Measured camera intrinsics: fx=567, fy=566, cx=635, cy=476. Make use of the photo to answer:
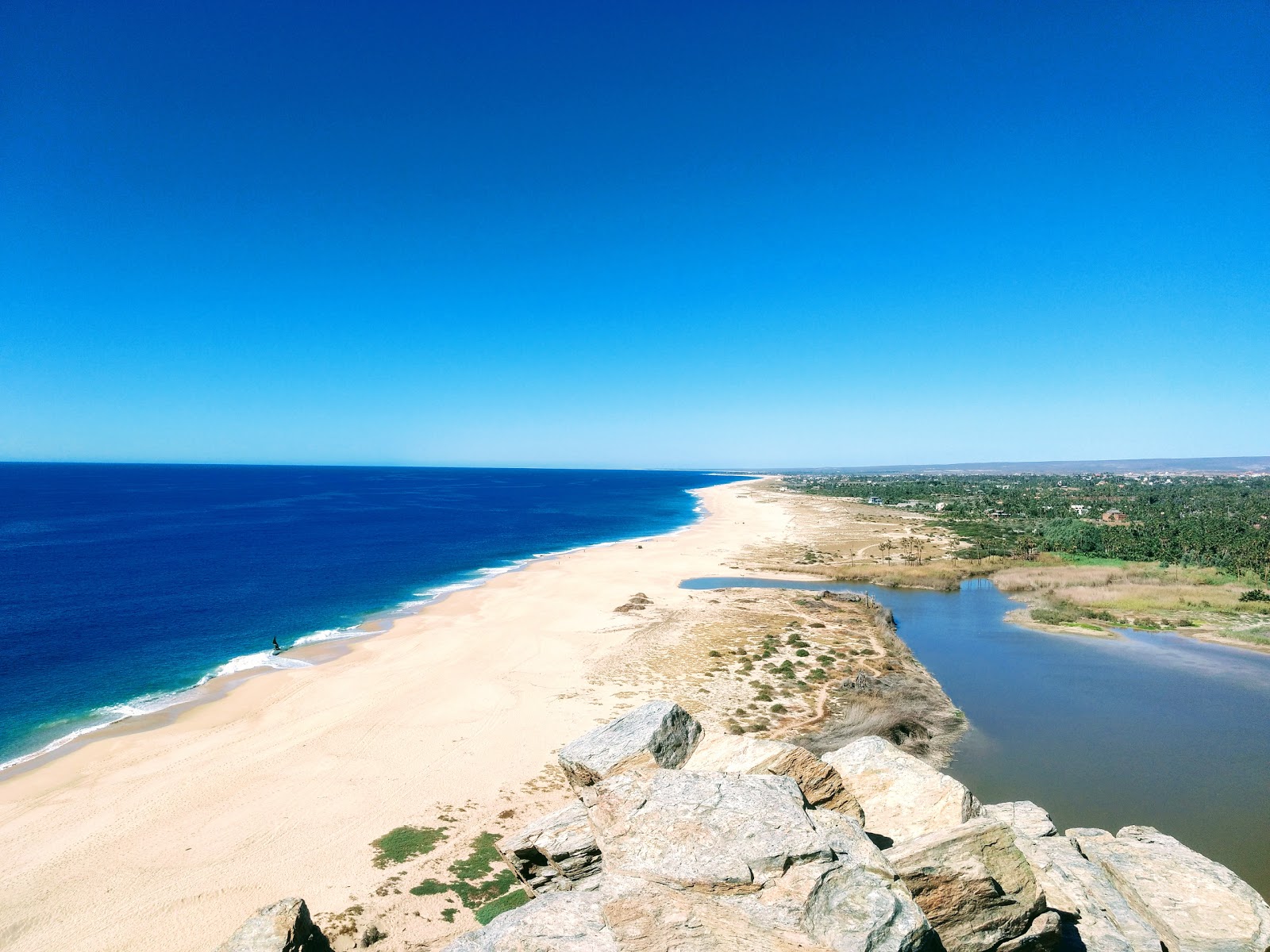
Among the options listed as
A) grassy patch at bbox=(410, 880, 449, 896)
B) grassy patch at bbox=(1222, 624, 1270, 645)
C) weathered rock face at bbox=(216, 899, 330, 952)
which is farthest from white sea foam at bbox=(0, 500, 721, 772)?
grassy patch at bbox=(1222, 624, 1270, 645)

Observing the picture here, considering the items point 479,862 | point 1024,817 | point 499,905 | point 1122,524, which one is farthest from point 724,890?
point 1122,524

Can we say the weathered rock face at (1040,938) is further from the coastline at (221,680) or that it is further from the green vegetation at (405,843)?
the coastline at (221,680)

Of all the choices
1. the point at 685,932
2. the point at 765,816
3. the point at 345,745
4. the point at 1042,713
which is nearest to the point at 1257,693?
the point at 1042,713

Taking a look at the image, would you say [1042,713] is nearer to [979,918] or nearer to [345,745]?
[979,918]

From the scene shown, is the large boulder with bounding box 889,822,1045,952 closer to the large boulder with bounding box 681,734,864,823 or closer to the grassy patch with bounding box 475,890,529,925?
the large boulder with bounding box 681,734,864,823

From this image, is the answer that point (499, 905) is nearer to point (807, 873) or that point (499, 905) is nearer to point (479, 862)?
point (479, 862)

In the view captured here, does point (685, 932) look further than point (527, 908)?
No

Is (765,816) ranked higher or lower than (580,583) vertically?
higher
